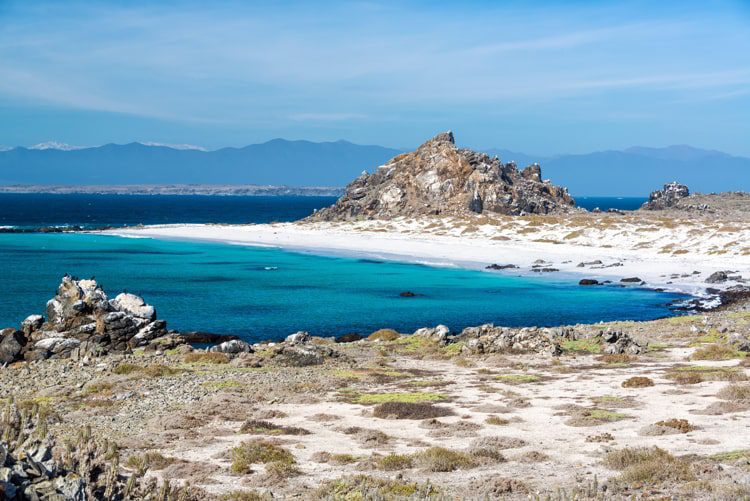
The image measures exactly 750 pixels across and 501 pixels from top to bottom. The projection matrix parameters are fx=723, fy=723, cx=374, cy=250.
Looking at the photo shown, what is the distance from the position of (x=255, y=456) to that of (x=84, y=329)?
2029cm

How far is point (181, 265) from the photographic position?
80.1 metres

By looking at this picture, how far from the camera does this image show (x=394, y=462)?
15648mm

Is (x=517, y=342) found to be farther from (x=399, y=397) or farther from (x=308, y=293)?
(x=308, y=293)

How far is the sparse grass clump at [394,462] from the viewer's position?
51.0 ft

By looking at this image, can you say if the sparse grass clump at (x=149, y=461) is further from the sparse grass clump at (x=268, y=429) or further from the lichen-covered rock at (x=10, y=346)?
the lichen-covered rock at (x=10, y=346)

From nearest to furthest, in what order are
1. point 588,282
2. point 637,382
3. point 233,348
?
point 637,382, point 233,348, point 588,282

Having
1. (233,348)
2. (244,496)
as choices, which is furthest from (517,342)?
(244,496)

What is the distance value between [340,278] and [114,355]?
129 ft

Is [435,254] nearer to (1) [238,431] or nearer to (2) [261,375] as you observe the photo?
(2) [261,375]

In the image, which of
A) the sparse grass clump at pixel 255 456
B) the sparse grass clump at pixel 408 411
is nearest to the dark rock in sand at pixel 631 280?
the sparse grass clump at pixel 408 411

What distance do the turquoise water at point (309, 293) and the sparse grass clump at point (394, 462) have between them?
986 inches

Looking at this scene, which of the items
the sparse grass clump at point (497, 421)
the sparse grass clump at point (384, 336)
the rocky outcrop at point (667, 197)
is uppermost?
the rocky outcrop at point (667, 197)

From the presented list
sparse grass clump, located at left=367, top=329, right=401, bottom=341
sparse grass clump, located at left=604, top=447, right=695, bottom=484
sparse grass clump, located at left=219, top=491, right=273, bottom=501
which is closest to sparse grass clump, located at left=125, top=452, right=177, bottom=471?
sparse grass clump, located at left=219, top=491, right=273, bottom=501

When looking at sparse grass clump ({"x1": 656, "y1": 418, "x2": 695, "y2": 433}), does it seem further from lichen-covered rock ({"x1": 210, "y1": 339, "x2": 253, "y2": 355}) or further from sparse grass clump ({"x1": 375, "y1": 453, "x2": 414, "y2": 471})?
lichen-covered rock ({"x1": 210, "y1": 339, "x2": 253, "y2": 355})
